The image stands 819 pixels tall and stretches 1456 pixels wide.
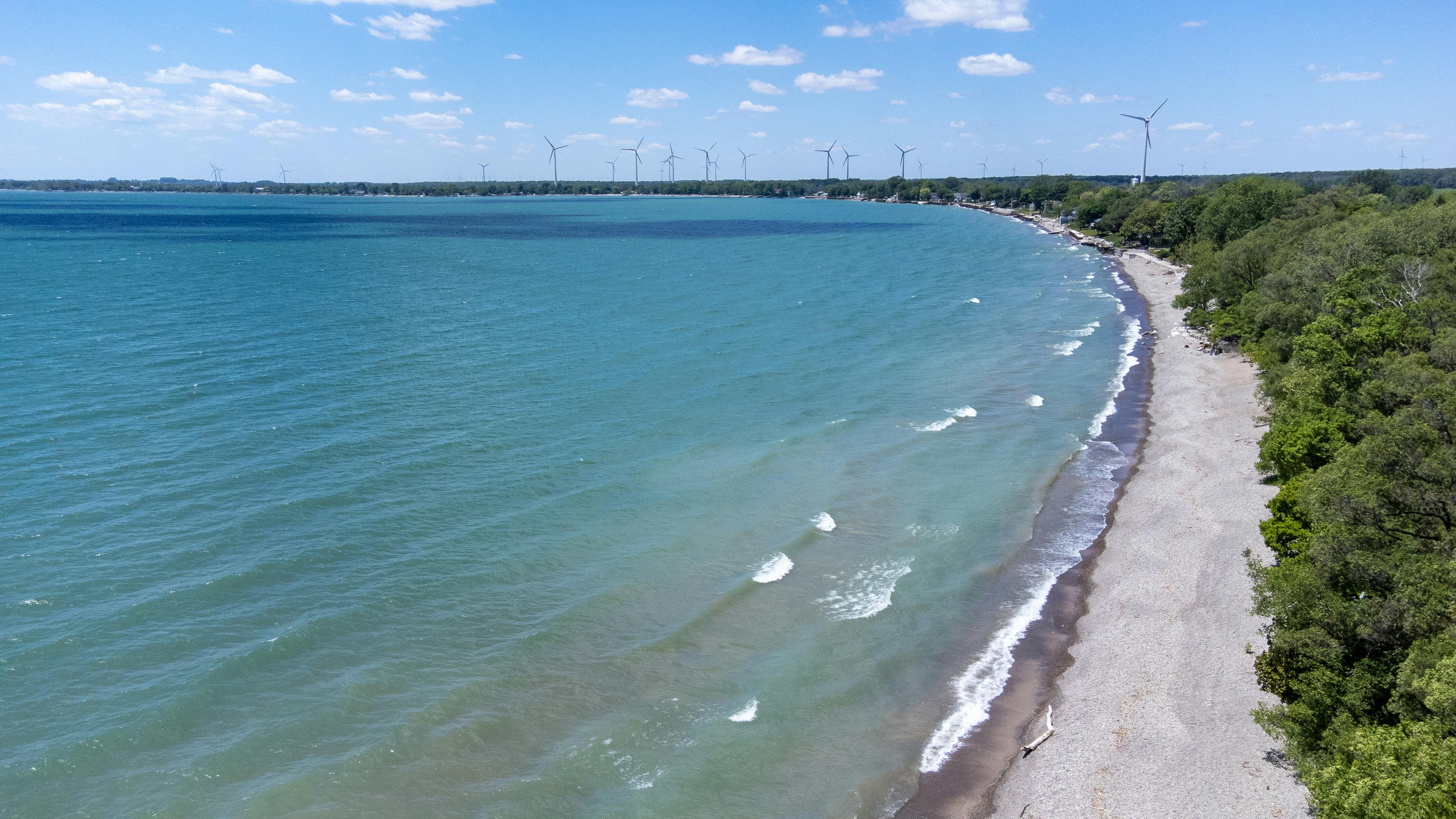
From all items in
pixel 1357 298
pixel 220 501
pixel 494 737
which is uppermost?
pixel 1357 298

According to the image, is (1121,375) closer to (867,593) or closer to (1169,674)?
(867,593)

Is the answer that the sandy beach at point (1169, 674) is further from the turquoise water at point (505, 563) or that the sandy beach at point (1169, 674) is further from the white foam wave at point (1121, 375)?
the white foam wave at point (1121, 375)

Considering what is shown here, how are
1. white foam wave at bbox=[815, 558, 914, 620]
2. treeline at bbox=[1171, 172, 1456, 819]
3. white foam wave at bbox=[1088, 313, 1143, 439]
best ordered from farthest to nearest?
white foam wave at bbox=[1088, 313, 1143, 439]
white foam wave at bbox=[815, 558, 914, 620]
treeline at bbox=[1171, 172, 1456, 819]

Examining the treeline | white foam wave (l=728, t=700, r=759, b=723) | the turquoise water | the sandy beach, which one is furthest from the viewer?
white foam wave (l=728, t=700, r=759, b=723)

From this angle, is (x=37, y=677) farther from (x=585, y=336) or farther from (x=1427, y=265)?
(x=1427, y=265)

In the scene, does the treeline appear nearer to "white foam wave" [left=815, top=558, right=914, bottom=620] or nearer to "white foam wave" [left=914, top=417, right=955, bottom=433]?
"white foam wave" [left=815, top=558, right=914, bottom=620]

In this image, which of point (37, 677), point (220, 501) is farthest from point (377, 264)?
point (37, 677)

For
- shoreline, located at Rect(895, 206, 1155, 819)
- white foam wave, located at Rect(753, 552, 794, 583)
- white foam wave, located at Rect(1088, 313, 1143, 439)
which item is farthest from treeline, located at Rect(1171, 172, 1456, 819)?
white foam wave, located at Rect(753, 552, 794, 583)
